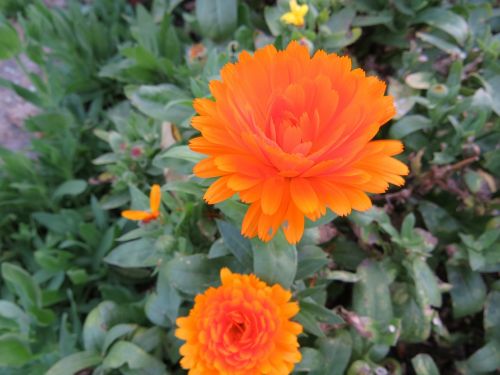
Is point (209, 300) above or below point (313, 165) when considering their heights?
below

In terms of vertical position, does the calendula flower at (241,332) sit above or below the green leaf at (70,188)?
above

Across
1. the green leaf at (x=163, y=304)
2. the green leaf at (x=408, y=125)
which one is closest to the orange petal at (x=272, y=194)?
the green leaf at (x=163, y=304)

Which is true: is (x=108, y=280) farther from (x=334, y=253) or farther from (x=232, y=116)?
(x=232, y=116)

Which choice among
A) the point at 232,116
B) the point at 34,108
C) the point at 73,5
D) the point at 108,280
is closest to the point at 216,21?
the point at 73,5

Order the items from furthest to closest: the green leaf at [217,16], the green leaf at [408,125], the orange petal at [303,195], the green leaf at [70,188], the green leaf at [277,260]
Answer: the green leaf at [217,16] → the green leaf at [70,188] → the green leaf at [408,125] → the green leaf at [277,260] → the orange petal at [303,195]

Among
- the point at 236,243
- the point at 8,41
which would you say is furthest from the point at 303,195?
the point at 8,41

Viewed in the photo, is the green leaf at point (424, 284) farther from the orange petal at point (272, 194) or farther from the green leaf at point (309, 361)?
the orange petal at point (272, 194)
